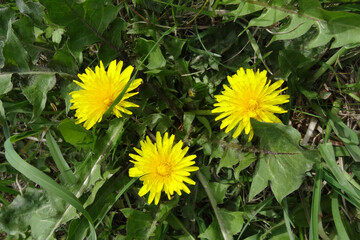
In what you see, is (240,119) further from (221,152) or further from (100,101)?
(100,101)

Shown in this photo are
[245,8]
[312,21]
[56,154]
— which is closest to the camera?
[312,21]

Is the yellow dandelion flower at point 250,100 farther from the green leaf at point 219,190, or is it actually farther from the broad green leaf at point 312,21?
the green leaf at point 219,190

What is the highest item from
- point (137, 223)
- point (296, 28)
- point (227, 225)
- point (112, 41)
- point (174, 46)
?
point (296, 28)

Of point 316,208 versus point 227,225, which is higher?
point 316,208

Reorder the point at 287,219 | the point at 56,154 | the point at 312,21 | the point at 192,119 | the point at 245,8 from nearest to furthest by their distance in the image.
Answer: the point at 312,21 < the point at 245,8 < the point at 287,219 < the point at 192,119 < the point at 56,154

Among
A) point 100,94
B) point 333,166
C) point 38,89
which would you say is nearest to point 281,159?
point 333,166

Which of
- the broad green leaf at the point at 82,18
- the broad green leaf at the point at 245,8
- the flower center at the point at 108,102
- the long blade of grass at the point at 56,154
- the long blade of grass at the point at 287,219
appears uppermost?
the broad green leaf at the point at 245,8

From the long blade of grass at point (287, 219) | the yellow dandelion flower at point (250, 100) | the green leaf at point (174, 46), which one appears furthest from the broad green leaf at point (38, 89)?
the long blade of grass at point (287, 219)

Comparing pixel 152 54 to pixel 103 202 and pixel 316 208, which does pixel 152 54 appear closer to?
pixel 103 202
